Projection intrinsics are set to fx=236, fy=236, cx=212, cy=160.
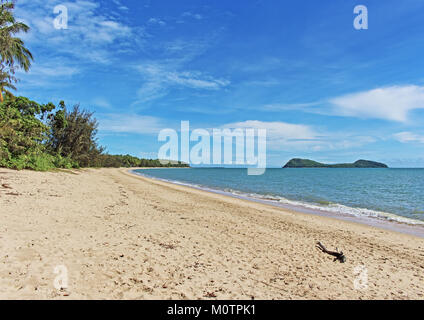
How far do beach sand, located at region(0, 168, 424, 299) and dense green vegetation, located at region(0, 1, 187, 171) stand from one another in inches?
477

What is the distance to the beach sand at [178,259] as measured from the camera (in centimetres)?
429

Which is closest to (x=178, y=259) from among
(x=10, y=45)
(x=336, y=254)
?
(x=336, y=254)

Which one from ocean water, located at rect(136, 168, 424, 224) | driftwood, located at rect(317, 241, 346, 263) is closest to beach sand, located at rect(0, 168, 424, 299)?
driftwood, located at rect(317, 241, 346, 263)

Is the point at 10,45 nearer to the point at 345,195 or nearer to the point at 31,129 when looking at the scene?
the point at 31,129

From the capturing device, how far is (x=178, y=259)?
5.79 meters

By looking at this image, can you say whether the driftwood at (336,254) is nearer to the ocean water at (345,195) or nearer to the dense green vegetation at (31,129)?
the ocean water at (345,195)

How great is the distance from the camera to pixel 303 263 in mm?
6297

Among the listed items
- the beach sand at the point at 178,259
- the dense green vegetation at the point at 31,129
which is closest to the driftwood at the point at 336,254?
the beach sand at the point at 178,259

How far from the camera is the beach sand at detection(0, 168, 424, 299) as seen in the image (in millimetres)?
4293

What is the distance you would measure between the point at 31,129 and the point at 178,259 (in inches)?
898

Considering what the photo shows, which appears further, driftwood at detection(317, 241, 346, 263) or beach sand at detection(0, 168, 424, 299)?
driftwood at detection(317, 241, 346, 263)

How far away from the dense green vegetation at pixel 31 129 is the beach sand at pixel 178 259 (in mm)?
12105

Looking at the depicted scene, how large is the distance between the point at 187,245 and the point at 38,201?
278 inches

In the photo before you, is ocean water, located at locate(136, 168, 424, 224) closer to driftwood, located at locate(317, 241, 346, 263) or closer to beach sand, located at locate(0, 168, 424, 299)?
beach sand, located at locate(0, 168, 424, 299)
